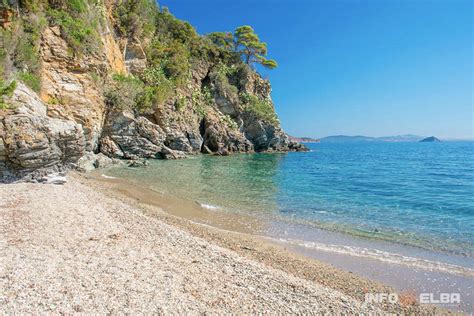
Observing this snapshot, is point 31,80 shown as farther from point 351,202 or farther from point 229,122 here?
point 229,122

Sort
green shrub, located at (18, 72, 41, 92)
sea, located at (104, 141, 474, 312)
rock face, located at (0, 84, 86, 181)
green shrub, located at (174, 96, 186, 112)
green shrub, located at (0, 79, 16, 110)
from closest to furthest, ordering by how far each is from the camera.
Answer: sea, located at (104, 141, 474, 312)
rock face, located at (0, 84, 86, 181)
green shrub, located at (0, 79, 16, 110)
green shrub, located at (18, 72, 41, 92)
green shrub, located at (174, 96, 186, 112)

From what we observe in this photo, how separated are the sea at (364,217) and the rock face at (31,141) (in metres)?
5.64

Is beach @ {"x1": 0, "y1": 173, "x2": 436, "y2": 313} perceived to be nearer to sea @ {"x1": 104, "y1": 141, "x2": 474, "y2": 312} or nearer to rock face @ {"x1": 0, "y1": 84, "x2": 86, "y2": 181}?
sea @ {"x1": 104, "y1": 141, "x2": 474, "y2": 312}

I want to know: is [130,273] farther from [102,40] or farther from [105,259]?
[102,40]

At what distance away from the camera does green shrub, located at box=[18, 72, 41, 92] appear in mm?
16859

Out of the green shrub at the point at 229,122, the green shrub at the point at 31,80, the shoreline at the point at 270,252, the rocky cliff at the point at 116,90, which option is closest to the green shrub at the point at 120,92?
the rocky cliff at the point at 116,90

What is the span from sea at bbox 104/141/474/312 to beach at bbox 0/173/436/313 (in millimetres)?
1474

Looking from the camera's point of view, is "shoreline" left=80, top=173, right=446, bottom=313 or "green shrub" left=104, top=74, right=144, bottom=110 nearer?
"shoreline" left=80, top=173, right=446, bottom=313

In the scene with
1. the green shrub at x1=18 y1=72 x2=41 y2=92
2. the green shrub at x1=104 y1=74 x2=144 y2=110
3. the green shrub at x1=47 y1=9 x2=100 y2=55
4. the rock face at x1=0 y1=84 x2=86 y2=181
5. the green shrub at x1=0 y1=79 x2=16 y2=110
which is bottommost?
the rock face at x1=0 y1=84 x2=86 y2=181

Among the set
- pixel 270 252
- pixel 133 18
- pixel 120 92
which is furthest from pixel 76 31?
pixel 270 252

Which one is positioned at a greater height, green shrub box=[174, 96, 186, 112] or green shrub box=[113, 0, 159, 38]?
green shrub box=[113, 0, 159, 38]

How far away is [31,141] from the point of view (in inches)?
487

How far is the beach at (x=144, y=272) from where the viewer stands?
15.4 ft

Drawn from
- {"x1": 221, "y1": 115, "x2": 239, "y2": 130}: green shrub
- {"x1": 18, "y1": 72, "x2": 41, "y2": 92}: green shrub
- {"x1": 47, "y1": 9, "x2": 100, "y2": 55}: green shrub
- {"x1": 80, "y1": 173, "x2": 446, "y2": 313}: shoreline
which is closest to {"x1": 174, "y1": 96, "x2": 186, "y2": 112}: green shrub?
{"x1": 221, "y1": 115, "x2": 239, "y2": 130}: green shrub
